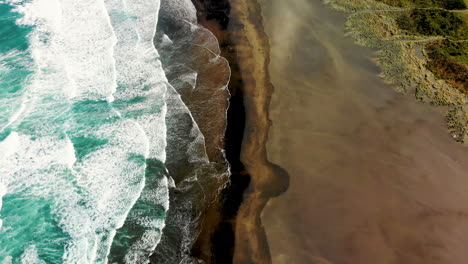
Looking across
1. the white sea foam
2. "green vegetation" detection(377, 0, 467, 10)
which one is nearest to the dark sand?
→ "green vegetation" detection(377, 0, 467, 10)

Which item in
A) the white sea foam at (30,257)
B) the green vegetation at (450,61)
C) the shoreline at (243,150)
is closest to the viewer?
the white sea foam at (30,257)

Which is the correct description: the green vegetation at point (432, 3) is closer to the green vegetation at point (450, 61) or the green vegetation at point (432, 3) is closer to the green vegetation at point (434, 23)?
the green vegetation at point (434, 23)

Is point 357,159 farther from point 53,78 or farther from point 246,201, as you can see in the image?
point 53,78

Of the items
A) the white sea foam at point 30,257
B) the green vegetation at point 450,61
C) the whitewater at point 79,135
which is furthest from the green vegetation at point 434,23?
the white sea foam at point 30,257

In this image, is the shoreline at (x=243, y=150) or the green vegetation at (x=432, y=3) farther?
the green vegetation at (x=432, y=3)

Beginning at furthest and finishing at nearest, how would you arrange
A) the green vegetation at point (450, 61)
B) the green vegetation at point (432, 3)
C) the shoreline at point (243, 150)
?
the green vegetation at point (432, 3) < the green vegetation at point (450, 61) < the shoreline at point (243, 150)

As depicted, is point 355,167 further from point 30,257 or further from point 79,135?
point 30,257

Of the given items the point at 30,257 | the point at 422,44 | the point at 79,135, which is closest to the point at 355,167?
the point at 422,44

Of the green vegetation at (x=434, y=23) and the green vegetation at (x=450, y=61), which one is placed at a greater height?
the green vegetation at (x=434, y=23)
